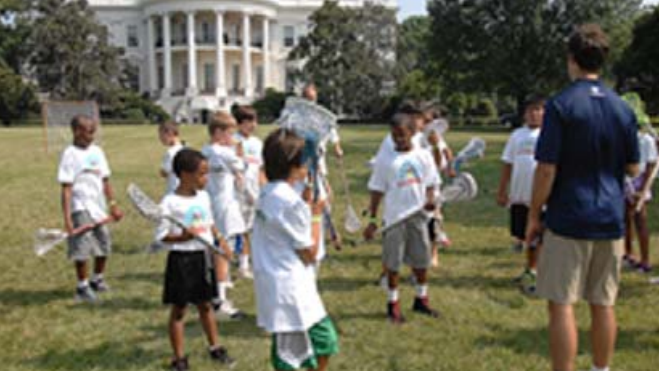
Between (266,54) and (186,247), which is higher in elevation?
(266,54)

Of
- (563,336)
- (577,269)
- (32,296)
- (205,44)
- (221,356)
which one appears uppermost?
(205,44)

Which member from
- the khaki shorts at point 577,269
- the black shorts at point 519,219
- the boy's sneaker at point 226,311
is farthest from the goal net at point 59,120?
the khaki shorts at point 577,269

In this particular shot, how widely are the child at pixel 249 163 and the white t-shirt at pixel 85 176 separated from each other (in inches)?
51.8

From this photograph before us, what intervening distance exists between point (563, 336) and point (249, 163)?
3712 millimetres

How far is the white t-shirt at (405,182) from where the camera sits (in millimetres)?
5465

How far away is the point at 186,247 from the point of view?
4.69 metres

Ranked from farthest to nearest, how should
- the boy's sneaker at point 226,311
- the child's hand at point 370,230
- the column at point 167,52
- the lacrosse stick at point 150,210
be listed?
the column at point 167,52 → the boy's sneaker at point 226,311 → the child's hand at point 370,230 → the lacrosse stick at point 150,210

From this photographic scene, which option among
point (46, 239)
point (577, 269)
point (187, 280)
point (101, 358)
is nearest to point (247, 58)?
point (46, 239)

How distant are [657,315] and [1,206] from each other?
36.9 ft

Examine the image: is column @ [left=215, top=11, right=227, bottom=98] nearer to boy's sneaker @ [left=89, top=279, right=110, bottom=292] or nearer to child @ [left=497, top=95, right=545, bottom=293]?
boy's sneaker @ [left=89, top=279, right=110, bottom=292]

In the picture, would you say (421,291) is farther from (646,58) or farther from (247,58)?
(247,58)

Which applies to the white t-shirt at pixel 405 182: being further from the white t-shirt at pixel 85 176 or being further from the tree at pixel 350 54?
the tree at pixel 350 54

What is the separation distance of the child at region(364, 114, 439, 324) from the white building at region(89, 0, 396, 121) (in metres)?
56.3

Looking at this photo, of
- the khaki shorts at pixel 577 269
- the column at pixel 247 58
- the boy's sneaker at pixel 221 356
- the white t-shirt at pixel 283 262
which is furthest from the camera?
the column at pixel 247 58
